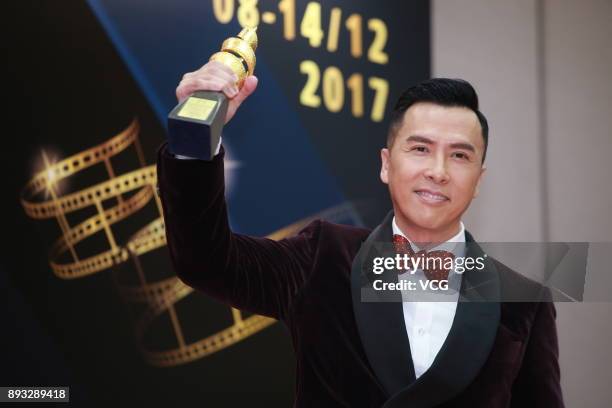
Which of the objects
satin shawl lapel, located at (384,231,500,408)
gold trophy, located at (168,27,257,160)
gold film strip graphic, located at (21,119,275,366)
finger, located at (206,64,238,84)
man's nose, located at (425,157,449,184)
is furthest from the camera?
gold film strip graphic, located at (21,119,275,366)

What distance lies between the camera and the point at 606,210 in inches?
127

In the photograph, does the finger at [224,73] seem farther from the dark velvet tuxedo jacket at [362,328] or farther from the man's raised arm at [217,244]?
the dark velvet tuxedo jacket at [362,328]

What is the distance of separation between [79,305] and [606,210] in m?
2.35

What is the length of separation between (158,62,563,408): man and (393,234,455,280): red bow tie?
10 mm

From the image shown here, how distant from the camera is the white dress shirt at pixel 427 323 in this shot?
4.82 feet

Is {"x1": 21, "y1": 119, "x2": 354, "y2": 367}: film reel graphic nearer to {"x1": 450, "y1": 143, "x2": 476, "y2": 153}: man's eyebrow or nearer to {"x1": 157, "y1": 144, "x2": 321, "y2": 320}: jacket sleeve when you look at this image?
{"x1": 157, "y1": 144, "x2": 321, "y2": 320}: jacket sleeve

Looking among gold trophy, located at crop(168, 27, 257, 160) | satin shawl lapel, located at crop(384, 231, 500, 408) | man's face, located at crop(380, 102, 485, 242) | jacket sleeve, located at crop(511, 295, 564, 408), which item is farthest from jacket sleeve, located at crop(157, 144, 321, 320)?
jacket sleeve, located at crop(511, 295, 564, 408)

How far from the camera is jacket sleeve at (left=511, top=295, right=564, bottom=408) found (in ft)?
4.76

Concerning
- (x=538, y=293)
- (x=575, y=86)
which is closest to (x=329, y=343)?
(x=538, y=293)

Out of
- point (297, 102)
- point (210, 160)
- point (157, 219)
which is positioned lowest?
point (157, 219)

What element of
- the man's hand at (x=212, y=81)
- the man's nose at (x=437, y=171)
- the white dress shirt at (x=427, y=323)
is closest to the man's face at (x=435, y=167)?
the man's nose at (x=437, y=171)

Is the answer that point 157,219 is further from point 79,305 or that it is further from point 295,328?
point 295,328

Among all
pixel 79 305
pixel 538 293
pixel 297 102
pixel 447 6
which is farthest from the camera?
pixel 447 6

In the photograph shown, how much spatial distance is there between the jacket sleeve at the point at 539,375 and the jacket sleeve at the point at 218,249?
498 mm
